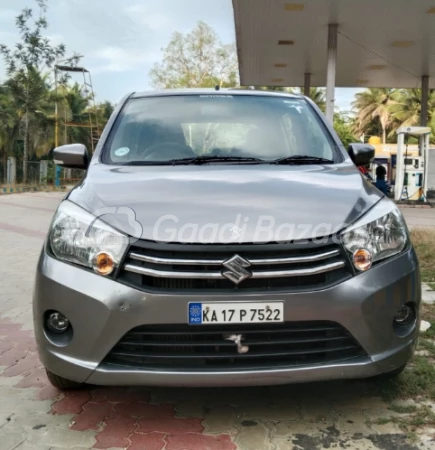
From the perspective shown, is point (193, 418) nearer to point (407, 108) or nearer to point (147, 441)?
point (147, 441)

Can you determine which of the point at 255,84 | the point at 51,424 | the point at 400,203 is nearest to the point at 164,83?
the point at 255,84

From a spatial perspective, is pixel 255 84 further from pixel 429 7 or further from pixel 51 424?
pixel 51 424

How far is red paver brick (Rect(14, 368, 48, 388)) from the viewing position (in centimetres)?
307

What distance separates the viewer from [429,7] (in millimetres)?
14039

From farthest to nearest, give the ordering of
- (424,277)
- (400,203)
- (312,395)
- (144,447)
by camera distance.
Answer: (400,203)
(424,277)
(312,395)
(144,447)

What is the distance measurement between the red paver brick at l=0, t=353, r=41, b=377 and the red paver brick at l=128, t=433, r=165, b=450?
45.0 inches

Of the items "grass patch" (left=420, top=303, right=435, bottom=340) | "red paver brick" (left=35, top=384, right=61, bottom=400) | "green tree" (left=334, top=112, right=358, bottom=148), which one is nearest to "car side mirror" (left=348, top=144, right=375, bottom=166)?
"grass patch" (left=420, top=303, right=435, bottom=340)

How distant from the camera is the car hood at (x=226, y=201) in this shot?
229cm

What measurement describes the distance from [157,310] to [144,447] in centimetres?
63

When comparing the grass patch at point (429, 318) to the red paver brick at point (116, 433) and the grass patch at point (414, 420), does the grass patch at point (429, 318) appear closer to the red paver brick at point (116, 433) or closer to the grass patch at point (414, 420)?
the grass patch at point (414, 420)

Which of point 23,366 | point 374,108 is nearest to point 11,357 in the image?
point 23,366

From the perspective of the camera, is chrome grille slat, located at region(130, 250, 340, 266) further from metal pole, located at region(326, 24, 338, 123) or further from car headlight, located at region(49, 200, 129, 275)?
metal pole, located at region(326, 24, 338, 123)

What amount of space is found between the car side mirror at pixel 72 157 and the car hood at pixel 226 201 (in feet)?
1.61

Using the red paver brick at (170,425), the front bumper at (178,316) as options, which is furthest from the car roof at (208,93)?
the red paver brick at (170,425)
